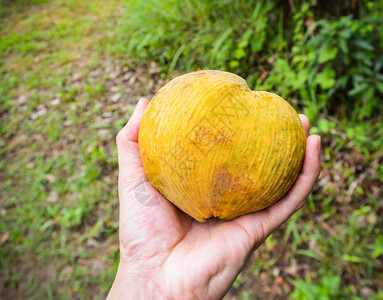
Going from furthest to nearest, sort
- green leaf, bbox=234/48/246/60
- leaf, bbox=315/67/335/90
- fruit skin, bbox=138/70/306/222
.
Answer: green leaf, bbox=234/48/246/60
leaf, bbox=315/67/335/90
fruit skin, bbox=138/70/306/222

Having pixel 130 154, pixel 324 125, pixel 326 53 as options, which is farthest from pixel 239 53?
pixel 130 154

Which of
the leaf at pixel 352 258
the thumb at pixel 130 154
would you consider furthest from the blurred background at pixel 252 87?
the thumb at pixel 130 154

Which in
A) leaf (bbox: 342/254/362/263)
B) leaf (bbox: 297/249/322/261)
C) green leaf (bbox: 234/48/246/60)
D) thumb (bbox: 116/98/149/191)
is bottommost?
leaf (bbox: 297/249/322/261)

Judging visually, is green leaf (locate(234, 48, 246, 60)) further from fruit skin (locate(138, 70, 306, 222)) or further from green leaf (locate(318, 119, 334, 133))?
fruit skin (locate(138, 70, 306, 222))

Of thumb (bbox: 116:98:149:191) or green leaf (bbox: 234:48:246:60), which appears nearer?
thumb (bbox: 116:98:149:191)

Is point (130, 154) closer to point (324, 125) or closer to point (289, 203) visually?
point (289, 203)

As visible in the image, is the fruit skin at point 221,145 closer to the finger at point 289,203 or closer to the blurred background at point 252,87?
the finger at point 289,203

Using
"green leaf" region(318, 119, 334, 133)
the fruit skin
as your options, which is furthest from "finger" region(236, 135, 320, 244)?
"green leaf" region(318, 119, 334, 133)
